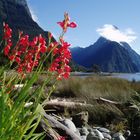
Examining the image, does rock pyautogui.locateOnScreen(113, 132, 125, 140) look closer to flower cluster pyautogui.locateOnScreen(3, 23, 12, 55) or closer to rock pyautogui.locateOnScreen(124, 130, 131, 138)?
rock pyautogui.locateOnScreen(124, 130, 131, 138)

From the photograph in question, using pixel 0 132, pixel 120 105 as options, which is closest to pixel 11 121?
pixel 0 132

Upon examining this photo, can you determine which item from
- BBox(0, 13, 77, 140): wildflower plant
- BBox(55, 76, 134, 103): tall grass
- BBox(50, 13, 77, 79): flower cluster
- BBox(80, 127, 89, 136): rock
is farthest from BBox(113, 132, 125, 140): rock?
BBox(50, 13, 77, 79): flower cluster

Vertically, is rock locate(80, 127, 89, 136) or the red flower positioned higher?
the red flower

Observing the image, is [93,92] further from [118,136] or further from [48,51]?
[48,51]

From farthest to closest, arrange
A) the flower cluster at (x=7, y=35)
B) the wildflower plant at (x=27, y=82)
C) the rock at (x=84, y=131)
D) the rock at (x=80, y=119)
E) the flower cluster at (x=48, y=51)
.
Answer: the rock at (x=80, y=119) < the rock at (x=84, y=131) < the flower cluster at (x=7, y=35) < the flower cluster at (x=48, y=51) < the wildflower plant at (x=27, y=82)

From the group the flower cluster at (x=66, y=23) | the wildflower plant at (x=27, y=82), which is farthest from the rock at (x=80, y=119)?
the flower cluster at (x=66, y=23)

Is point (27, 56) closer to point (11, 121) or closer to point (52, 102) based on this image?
point (11, 121)

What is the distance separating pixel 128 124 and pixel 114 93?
262 centimetres

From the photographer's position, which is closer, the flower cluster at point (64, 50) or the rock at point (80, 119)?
the flower cluster at point (64, 50)

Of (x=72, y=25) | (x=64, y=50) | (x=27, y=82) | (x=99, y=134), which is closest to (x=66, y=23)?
(x=72, y=25)

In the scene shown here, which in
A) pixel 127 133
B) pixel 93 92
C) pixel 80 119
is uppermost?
pixel 93 92

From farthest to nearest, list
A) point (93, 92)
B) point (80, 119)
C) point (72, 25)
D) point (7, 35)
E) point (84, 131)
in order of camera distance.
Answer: point (93, 92) < point (80, 119) < point (84, 131) < point (7, 35) < point (72, 25)

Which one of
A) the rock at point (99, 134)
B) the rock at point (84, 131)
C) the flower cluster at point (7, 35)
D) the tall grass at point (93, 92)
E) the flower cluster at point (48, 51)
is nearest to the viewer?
the flower cluster at point (48, 51)

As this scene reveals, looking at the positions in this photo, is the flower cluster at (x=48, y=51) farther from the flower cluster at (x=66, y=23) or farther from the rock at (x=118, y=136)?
the rock at (x=118, y=136)
